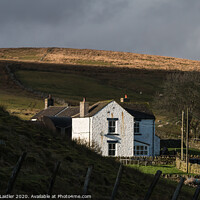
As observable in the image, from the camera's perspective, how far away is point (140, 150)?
2411 inches

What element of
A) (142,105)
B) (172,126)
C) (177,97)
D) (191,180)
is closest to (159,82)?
(172,126)

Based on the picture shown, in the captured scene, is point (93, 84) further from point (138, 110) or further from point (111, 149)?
point (111, 149)

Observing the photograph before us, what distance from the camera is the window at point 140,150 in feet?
200

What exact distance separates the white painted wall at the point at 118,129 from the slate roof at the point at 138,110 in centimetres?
253

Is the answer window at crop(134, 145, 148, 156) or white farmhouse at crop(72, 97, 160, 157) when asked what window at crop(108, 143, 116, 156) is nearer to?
white farmhouse at crop(72, 97, 160, 157)

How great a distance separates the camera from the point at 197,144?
262ft

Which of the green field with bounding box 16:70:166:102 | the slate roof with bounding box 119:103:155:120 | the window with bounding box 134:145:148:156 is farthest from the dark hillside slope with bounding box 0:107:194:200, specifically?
the green field with bounding box 16:70:166:102

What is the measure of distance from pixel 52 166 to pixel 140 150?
42.2 metres

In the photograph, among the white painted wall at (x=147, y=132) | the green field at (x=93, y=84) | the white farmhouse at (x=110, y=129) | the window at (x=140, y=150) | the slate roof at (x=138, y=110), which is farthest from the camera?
the green field at (x=93, y=84)

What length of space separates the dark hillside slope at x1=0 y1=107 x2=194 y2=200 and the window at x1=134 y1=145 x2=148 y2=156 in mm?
34544

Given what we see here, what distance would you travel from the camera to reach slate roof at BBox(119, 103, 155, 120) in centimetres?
6244

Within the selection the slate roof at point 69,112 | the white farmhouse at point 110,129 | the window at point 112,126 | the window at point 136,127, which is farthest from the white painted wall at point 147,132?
the slate roof at point 69,112

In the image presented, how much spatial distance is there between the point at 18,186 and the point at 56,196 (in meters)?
1.23

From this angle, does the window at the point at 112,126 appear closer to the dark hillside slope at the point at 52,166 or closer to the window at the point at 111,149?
the window at the point at 111,149
